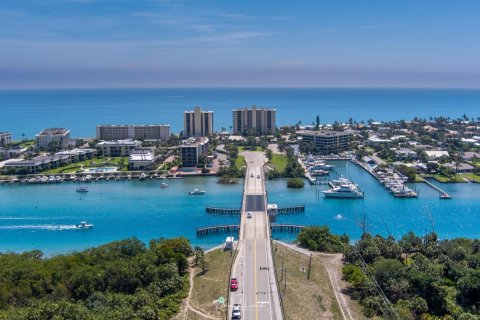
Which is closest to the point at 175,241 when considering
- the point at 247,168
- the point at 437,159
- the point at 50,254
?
the point at 50,254

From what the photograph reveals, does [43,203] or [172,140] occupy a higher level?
[172,140]

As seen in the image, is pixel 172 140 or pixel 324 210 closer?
pixel 324 210

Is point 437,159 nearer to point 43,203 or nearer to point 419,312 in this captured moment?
point 419,312

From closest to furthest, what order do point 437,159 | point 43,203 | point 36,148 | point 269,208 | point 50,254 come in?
point 50,254, point 269,208, point 43,203, point 437,159, point 36,148

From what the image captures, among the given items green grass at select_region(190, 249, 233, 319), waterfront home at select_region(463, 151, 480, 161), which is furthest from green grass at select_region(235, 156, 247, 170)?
waterfront home at select_region(463, 151, 480, 161)

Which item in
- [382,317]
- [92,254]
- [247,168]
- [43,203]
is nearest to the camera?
[382,317]

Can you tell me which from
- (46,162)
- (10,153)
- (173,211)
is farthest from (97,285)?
(10,153)

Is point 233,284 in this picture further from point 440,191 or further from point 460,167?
point 460,167

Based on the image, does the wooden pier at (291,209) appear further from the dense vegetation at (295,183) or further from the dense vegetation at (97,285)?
the dense vegetation at (97,285)
